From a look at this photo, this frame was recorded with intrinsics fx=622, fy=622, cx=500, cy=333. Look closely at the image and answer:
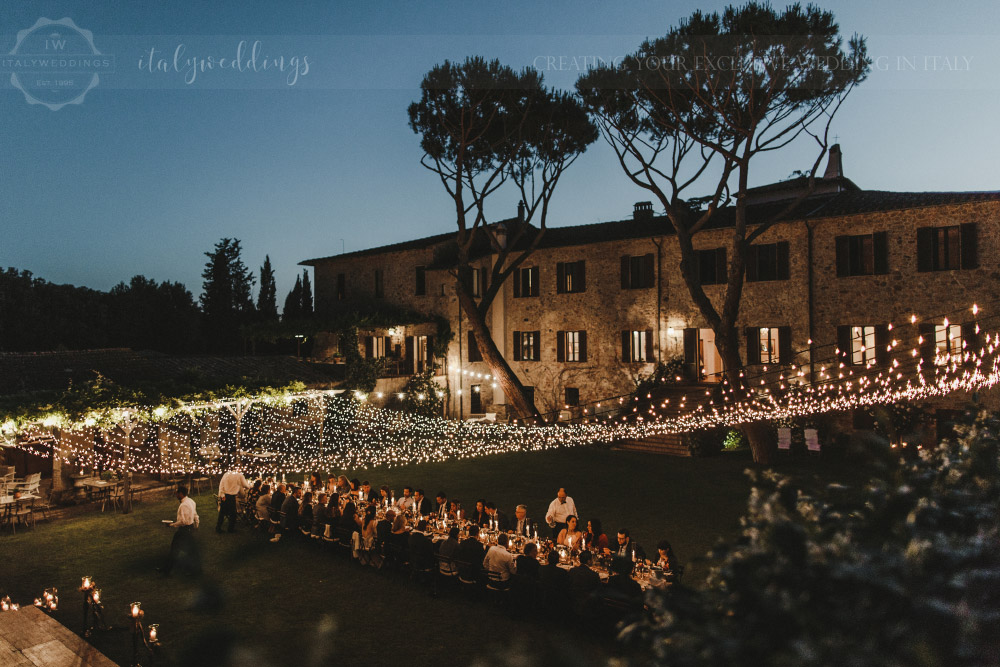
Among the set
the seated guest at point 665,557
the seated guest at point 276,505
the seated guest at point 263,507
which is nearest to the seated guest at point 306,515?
the seated guest at point 276,505

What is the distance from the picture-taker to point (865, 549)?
→ 225 cm

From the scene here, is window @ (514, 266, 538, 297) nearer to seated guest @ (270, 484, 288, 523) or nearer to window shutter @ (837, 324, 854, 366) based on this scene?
window shutter @ (837, 324, 854, 366)

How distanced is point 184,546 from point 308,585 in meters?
2.22

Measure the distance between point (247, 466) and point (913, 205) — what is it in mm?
19808

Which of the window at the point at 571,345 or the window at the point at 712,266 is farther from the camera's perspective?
the window at the point at 571,345

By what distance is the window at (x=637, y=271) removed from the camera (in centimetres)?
2206

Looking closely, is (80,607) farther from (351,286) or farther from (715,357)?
(351,286)

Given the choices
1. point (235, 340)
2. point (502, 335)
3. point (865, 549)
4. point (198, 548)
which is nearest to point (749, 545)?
point (865, 549)

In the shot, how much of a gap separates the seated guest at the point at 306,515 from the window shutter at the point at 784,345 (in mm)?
14931

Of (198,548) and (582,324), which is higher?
(582,324)

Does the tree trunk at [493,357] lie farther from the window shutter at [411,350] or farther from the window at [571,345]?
the window shutter at [411,350]

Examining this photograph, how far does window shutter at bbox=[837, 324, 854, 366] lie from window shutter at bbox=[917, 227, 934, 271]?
8.11ft

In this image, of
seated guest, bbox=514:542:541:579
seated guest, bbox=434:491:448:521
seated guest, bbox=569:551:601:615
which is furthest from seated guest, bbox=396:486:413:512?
seated guest, bbox=569:551:601:615

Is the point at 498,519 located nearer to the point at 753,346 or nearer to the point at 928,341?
the point at 753,346
